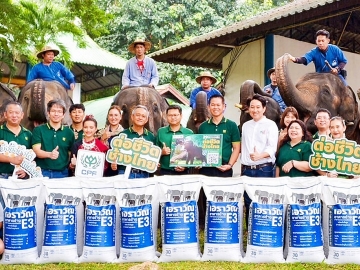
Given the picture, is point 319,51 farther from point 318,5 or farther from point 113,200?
point 113,200

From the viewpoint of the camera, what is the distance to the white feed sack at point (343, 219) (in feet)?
15.4

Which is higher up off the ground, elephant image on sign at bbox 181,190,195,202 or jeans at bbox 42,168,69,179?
jeans at bbox 42,168,69,179

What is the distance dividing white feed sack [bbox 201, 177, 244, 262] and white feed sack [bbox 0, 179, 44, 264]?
1.64m

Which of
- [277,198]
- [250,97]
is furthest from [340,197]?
[250,97]

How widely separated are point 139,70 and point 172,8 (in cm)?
1422

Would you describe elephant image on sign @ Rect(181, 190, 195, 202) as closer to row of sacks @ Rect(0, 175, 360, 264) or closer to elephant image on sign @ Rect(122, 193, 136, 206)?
row of sacks @ Rect(0, 175, 360, 264)

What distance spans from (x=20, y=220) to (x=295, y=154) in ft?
9.31

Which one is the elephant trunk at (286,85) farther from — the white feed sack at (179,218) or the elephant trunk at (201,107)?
the white feed sack at (179,218)

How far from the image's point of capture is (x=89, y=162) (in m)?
5.20

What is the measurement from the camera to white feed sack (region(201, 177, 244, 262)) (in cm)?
479

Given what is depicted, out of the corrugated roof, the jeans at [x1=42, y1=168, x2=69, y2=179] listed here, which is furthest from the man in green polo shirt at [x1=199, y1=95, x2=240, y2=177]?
the corrugated roof

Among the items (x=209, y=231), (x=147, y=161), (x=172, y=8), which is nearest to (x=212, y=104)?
(x=147, y=161)

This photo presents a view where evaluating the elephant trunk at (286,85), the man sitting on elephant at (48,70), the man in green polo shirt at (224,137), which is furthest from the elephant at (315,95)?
the man sitting on elephant at (48,70)

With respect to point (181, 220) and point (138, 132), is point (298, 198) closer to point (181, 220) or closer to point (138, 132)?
point (181, 220)
